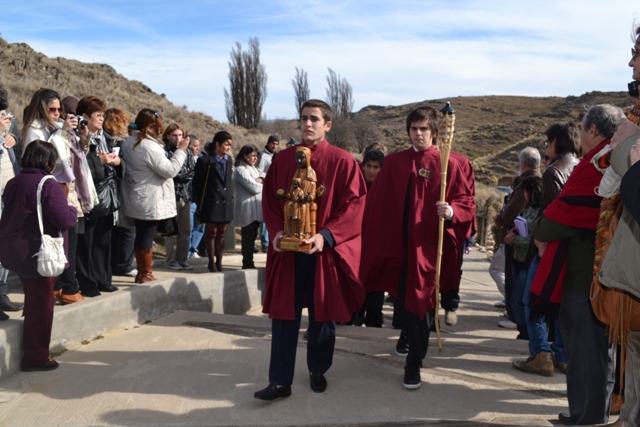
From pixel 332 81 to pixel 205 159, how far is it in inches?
2325

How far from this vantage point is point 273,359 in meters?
4.71

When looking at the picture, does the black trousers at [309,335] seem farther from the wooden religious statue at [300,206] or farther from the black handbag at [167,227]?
the black handbag at [167,227]

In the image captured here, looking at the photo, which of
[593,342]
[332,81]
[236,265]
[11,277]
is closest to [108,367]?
[11,277]

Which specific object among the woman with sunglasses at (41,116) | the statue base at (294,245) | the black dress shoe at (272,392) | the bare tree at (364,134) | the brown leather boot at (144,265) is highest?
the bare tree at (364,134)

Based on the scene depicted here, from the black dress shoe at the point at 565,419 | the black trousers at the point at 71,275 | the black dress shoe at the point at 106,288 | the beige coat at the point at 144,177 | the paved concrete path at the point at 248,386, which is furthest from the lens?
the beige coat at the point at 144,177

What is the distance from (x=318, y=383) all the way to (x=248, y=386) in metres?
0.54

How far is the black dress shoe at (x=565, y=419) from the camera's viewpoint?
13.4 ft

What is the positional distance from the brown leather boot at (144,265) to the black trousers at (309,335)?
2875mm

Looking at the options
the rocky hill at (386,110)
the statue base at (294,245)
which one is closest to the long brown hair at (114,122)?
the statue base at (294,245)

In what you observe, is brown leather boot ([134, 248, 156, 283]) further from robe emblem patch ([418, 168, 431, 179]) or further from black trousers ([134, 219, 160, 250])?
robe emblem patch ([418, 168, 431, 179])

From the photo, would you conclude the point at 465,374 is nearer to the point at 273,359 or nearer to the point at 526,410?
the point at 526,410

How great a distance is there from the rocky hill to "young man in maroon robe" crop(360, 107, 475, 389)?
1821 millimetres

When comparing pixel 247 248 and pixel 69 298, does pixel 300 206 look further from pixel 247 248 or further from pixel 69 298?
pixel 247 248

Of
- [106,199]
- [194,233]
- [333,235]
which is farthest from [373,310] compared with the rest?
[194,233]
